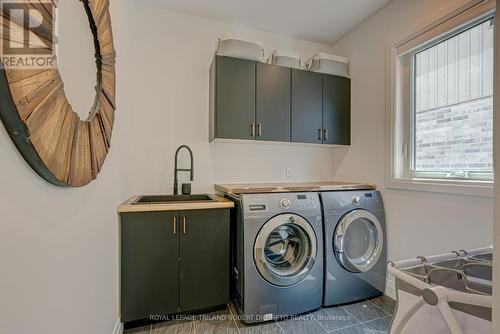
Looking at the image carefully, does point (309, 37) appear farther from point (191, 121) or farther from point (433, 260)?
point (433, 260)

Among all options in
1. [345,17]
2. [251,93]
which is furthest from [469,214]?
[345,17]

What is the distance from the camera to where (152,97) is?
229 cm

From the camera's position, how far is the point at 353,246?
2.14m

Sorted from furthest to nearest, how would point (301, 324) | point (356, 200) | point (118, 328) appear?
point (356, 200) → point (301, 324) → point (118, 328)

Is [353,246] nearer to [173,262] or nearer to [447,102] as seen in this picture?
[447,102]

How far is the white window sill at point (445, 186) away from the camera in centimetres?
147

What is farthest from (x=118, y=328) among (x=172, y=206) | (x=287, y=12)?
(x=287, y=12)

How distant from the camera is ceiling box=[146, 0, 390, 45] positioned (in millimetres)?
2186

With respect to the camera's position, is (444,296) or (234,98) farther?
(234,98)

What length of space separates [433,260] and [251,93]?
72.9 inches

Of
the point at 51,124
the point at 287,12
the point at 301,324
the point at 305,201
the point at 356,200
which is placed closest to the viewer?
the point at 51,124

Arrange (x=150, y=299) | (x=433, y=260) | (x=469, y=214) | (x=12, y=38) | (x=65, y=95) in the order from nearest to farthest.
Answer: (x=12, y=38)
(x=65, y=95)
(x=433, y=260)
(x=469, y=214)
(x=150, y=299)

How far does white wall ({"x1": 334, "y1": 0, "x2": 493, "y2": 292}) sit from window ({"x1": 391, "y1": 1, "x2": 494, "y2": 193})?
0.13 m

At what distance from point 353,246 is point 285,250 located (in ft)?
2.22
